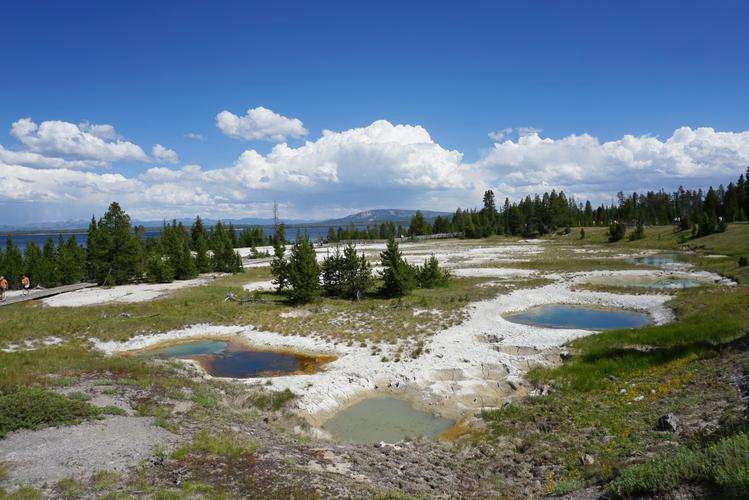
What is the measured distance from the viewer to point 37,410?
1345cm

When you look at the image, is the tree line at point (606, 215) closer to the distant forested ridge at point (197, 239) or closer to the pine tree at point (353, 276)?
the distant forested ridge at point (197, 239)

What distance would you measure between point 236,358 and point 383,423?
41.4 ft

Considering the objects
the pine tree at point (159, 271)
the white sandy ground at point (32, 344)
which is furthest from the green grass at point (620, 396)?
the pine tree at point (159, 271)

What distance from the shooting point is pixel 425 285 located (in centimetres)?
4716


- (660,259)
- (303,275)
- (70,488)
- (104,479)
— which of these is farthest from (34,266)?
(660,259)

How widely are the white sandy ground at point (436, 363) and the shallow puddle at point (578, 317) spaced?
1.37 meters

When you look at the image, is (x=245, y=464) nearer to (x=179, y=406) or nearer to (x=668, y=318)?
(x=179, y=406)

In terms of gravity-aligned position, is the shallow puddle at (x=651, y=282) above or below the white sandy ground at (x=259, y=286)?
above

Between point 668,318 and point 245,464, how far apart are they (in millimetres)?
30625

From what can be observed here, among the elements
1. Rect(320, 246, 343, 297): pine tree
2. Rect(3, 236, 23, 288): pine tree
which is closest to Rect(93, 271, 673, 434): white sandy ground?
Rect(320, 246, 343, 297): pine tree

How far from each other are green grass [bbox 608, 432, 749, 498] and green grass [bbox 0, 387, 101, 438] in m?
15.5

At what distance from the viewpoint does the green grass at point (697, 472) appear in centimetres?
775

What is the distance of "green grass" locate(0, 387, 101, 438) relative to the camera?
12.7m

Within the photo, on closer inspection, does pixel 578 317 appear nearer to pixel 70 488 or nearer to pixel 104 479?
pixel 104 479
